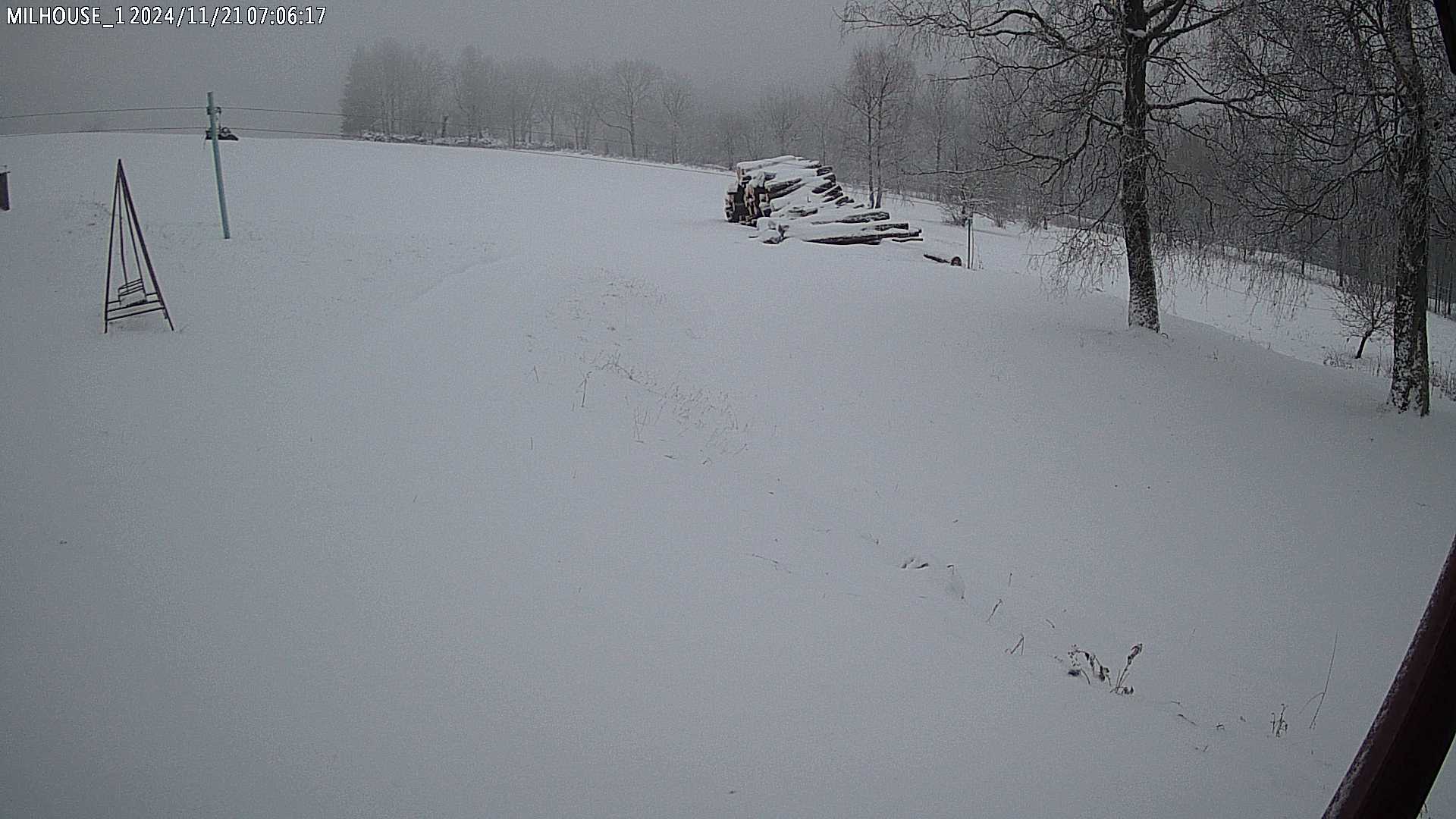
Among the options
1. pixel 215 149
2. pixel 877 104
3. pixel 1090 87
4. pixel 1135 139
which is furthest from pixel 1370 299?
pixel 877 104

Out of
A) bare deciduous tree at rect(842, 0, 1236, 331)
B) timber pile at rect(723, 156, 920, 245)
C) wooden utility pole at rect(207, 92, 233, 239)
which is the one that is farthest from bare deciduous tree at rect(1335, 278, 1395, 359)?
wooden utility pole at rect(207, 92, 233, 239)

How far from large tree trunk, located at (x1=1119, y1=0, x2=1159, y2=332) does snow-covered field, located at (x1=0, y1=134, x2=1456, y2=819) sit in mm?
1302

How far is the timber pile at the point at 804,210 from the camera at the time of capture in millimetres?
19688

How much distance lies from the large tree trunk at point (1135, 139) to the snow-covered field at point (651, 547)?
1.30 meters

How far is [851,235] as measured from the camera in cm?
1967

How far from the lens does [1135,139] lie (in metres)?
10.7

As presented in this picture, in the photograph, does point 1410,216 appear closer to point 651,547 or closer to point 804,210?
point 651,547

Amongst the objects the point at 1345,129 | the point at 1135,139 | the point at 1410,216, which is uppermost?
the point at 1135,139

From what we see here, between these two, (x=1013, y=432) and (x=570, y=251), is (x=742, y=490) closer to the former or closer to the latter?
(x=1013, y=432)

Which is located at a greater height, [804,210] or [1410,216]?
[804,210]

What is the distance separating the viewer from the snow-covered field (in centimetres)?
A: 323

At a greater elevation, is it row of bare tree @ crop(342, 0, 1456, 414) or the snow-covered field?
row of bare tree @ crop(342, 0, 1456, 414)

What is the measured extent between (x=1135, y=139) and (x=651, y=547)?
9.24 m

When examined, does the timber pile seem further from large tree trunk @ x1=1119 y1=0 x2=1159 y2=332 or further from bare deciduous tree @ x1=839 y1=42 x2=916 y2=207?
bare deciduous tree @ x1=839 y1=42 x2=916 y2=207
